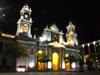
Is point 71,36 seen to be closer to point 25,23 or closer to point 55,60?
point 55,60

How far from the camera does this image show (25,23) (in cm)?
4347

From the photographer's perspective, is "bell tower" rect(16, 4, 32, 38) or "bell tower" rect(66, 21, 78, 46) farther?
"bell tower" rect(66, 21, 78, 46)

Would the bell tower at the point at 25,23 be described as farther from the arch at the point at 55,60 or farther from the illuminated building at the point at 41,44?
the arch at the point at 55,60

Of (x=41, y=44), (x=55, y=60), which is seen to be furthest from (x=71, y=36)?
(x=41, y=44)

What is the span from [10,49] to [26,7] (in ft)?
75.7

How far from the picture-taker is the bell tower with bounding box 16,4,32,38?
41.6 metres

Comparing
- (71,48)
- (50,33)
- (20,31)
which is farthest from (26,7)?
(71,48)

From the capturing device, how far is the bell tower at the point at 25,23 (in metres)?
41.6

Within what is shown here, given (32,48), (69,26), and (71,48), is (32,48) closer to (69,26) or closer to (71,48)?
(71,48)

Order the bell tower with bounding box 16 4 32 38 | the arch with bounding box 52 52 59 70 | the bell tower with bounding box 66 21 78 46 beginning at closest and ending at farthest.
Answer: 1. the bell tower with bounding box 16 4 32 38
2. the arch with bounding box 52 52 59 70
3. the bell tower with bounding box 66 21 78 46

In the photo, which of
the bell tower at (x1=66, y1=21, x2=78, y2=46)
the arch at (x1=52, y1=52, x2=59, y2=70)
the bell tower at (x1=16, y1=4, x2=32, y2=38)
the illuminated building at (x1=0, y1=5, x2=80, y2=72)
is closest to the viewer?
the illuminated building at (x1=0, y1=5, x2=80, y2=72)

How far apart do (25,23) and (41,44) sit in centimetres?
1070

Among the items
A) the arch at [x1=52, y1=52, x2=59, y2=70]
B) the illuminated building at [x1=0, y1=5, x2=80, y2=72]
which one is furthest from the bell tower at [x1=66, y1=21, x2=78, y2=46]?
the arch at [x1=52, y1=52, x2=59, y2=70]

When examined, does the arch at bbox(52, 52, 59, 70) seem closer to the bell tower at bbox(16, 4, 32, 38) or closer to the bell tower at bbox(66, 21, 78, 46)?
the bell tower at bbox(66, 21, 78, 46)
